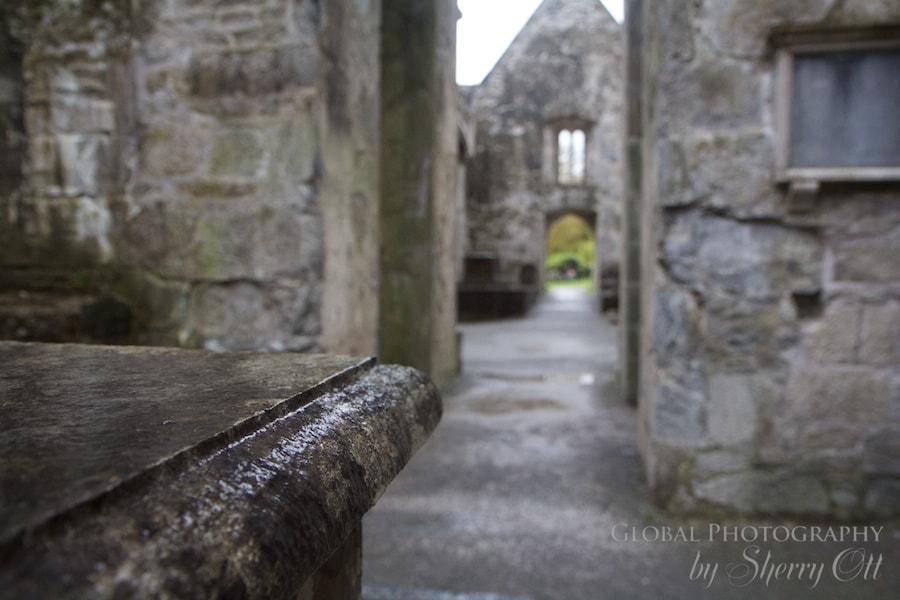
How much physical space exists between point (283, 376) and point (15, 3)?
9.28 ft

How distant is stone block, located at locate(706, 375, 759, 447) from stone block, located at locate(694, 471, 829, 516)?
15 cm

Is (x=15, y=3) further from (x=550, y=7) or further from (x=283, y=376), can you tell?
(x=550, y=7)

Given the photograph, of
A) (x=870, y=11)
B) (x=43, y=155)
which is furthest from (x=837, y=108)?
(x=43, y=155)

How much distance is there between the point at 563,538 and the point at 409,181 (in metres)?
2.85

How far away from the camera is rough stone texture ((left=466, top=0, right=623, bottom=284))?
53.4 ft

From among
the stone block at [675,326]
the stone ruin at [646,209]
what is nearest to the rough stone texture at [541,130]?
the stone ruin at [646,209]

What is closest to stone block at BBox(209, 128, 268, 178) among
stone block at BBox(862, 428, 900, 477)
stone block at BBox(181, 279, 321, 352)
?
stone block at BBox(181, 279, 321, 352)

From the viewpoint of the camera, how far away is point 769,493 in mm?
2459

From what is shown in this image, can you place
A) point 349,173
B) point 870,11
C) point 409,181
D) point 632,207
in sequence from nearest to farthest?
point 870,11
point 349,173
point 632,207
point 409,181

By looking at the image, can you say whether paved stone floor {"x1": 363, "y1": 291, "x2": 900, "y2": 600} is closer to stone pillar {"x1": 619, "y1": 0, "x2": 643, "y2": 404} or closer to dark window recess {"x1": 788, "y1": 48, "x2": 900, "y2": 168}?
stone pillar {"x1": 619, "y1": 0, "x2": 643, "y2": 404}

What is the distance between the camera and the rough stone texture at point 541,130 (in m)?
16.3

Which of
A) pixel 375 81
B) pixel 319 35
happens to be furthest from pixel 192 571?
pixel 375 81

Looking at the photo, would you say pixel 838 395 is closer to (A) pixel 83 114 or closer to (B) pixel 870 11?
(B) pixel 870 11

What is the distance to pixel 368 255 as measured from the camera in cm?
323
